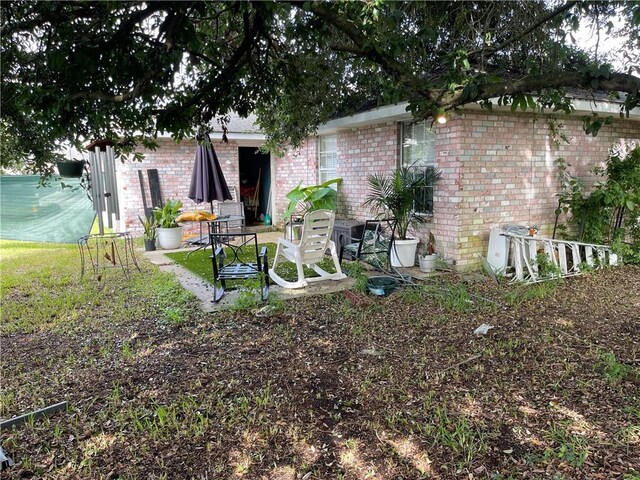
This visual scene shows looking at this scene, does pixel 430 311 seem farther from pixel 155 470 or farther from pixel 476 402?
pixel 155 470

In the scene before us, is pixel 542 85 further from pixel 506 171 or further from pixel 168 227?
pixel 168 227

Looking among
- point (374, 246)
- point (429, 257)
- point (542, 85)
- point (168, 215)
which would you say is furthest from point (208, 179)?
point (542, 85)

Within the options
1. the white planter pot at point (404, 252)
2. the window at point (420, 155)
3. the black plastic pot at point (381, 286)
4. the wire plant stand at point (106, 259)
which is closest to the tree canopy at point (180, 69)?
the wire plant stand at point (106, 259)

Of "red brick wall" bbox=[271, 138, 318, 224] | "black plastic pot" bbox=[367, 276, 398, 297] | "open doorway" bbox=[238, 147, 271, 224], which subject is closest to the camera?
"black plastic pot" bbox=[367, 276, 398, 297]

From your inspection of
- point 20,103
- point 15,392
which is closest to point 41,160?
point 20,103

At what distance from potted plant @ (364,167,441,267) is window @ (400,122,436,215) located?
75mm

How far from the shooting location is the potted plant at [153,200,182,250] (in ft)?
30.7

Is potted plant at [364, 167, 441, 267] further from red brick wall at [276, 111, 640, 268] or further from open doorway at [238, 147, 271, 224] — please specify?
open doorway at [238, 147, 271, 224]

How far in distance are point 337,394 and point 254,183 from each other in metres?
11.5

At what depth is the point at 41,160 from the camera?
15.6ft

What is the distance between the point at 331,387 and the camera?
322cm

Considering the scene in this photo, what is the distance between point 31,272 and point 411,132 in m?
6.80

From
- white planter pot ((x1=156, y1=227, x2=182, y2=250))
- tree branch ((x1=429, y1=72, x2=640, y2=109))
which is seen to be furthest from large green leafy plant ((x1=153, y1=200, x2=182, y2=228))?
tree branch ((x1=429, y1=72, x2=640, y2=109))

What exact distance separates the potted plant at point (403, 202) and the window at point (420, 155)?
75 mm
